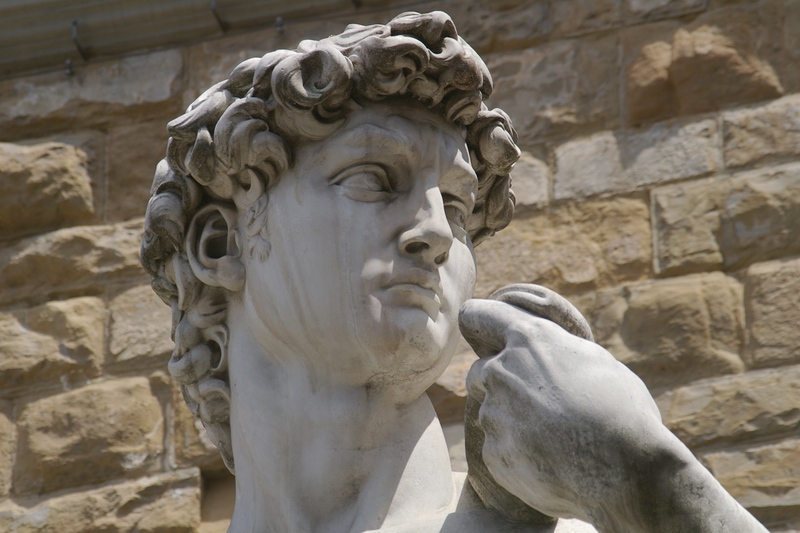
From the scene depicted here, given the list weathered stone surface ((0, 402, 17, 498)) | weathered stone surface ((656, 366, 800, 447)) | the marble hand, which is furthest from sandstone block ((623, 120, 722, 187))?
the marble hand

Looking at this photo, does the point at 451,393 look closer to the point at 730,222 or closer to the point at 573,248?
the point at 573,248

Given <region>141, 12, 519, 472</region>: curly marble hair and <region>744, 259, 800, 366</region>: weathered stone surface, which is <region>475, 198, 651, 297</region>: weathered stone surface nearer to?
<region>744, 259, 800, 366</region>: weathered stone surface

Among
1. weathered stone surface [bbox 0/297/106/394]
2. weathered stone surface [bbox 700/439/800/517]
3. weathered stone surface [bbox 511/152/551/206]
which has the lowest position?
weathered stone surface [bbox 700/439/800/517]

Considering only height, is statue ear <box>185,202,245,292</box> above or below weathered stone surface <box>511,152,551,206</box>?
above

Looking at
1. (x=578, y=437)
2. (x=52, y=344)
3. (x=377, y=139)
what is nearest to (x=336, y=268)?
(x=377, y=139)

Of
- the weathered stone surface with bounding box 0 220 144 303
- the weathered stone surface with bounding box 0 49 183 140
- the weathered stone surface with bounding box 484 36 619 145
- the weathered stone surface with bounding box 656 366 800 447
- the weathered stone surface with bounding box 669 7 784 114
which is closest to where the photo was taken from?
the weathered stone surface with bounding box 656 366 800 447

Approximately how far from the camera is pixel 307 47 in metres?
2.81

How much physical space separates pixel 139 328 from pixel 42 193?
1.68 ft

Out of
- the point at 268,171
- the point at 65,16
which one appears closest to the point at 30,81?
the point at 65,16

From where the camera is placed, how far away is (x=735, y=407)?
4.46 meters

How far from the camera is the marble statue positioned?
2705 mm

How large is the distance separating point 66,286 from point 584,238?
4.74 feet

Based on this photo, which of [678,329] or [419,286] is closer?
[419,286]

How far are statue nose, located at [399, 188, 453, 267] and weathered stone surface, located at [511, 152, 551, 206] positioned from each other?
2161 mm
